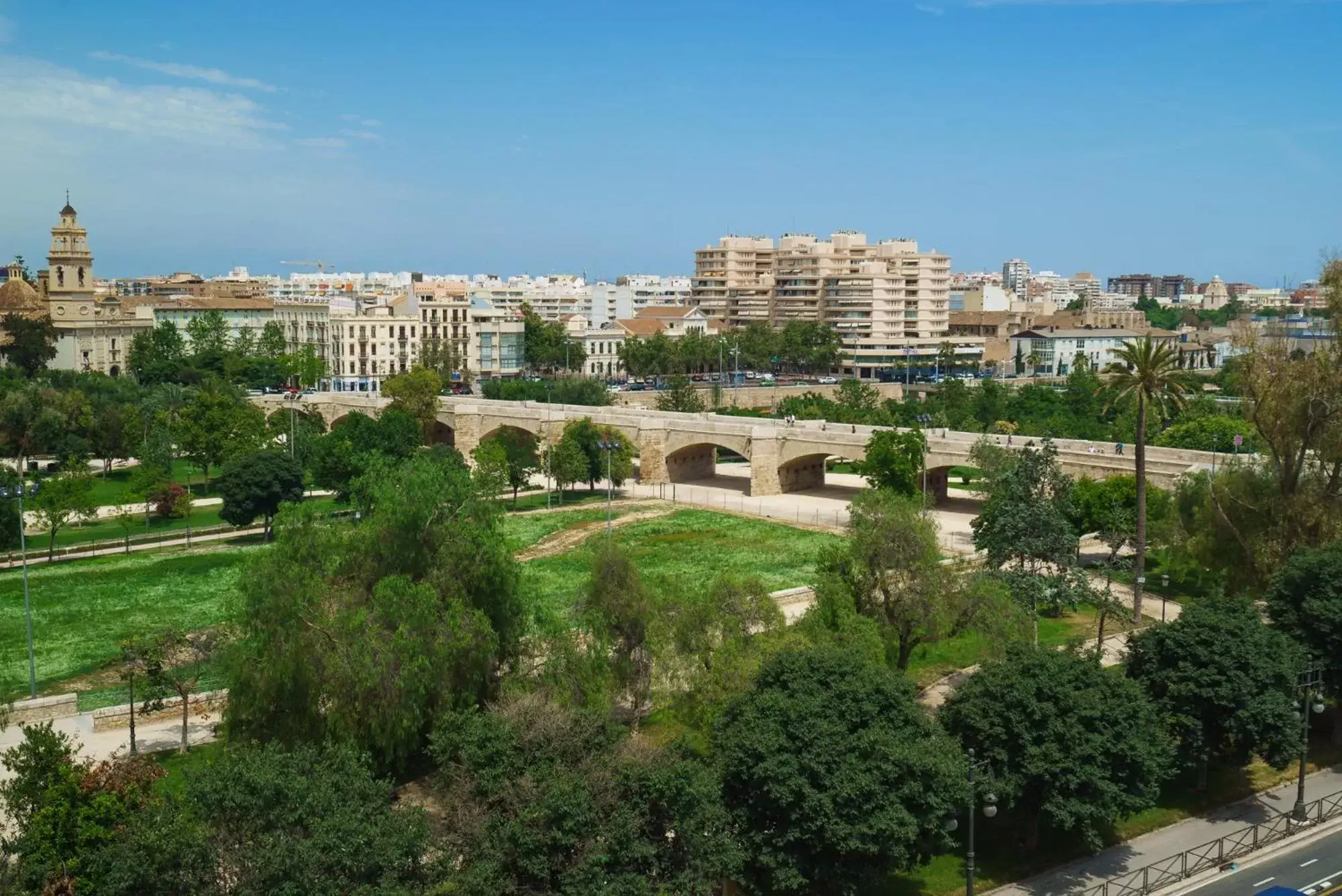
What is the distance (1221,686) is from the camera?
24.9 meters

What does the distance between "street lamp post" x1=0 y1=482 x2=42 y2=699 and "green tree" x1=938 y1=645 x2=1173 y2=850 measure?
21.0 m

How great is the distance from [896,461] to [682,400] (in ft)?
114

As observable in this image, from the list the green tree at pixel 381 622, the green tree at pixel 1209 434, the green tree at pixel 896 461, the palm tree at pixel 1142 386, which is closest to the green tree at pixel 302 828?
the green tree at pixel 381 622

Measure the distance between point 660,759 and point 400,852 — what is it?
173 inches

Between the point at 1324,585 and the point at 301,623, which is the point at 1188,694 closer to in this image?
the point at 1324,585

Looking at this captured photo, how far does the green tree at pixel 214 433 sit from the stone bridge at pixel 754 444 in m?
13.8

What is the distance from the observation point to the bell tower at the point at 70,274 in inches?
4008

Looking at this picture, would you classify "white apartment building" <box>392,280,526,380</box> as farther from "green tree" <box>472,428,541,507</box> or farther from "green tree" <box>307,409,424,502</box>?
"green tree" <box>472,428,541,507</box>

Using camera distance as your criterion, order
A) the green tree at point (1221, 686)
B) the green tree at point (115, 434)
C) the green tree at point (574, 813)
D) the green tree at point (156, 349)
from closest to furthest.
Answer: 1. the green tree at point (574, 813)
2. the green tree at point (1221, 686)
3. the green tree at point (115, 434)
4. the green tree at point (156, 349)

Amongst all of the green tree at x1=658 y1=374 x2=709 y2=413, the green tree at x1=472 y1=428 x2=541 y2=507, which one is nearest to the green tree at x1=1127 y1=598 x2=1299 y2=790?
the green tree at x1=472 y1=428 x2=541 y2=507

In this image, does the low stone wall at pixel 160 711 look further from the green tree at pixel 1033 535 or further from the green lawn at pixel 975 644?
the green tree at pixel 1033 535

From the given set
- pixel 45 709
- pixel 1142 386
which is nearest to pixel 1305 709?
pixel 1142 386

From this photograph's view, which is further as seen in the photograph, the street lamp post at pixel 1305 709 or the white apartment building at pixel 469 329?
the white apartment building at pixel 469 329

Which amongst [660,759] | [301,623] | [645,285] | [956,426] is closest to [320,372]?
[956,426]
